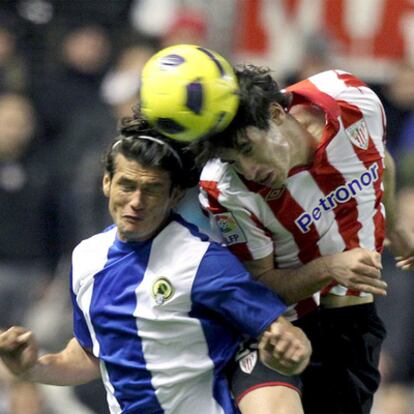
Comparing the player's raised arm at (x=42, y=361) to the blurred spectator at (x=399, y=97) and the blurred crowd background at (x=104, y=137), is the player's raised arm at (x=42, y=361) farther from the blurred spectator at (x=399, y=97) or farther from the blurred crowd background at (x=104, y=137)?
the blurred spectator at (x=399, y=97)

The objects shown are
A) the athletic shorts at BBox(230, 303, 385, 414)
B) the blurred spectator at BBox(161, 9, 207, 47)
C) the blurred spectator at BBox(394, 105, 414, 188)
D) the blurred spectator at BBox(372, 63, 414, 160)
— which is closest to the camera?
the athletic shorts at BBox(230, 303, 385, 414)

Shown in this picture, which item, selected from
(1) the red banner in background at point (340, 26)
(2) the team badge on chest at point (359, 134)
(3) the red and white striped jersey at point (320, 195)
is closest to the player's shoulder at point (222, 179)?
(3) the red and white striped jersey at point (320, 195)

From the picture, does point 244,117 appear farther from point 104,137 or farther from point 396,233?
point 104,137

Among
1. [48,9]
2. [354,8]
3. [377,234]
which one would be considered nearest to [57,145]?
[48,9]

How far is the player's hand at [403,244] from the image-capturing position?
20.5 ft

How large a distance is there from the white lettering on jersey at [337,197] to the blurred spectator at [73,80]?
3763 millimetres

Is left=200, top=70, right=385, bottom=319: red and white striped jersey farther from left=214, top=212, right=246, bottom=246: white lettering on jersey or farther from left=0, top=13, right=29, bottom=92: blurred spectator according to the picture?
left=0, top=13, right=29, bottom=92: blurred spectator

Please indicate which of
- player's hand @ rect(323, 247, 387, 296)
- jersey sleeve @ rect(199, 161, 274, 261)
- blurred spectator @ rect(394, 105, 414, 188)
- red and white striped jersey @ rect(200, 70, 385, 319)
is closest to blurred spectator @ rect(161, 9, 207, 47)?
blurred spectator @ rect(394, 105, 414, 188)

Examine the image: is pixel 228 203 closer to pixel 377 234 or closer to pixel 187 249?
pixel 187 249

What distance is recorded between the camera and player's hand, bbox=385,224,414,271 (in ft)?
20.5

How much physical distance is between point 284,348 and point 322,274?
35 centimetres

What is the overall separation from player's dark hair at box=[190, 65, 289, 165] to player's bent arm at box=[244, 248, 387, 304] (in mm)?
476

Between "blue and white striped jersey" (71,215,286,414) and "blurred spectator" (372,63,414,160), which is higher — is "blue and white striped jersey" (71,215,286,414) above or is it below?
above

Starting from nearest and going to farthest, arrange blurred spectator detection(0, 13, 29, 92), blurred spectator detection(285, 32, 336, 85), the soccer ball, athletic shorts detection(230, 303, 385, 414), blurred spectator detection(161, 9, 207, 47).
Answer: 1. the soccer ball
2. athletic shorts detection(230, 303, 385, 414)
3. blurred spectator detection(285, 32, 336, 85)
4. blurred spectator detection(161, 9, 207, 47)
5. blurred spectator detection(0, 13, 29, 92)
